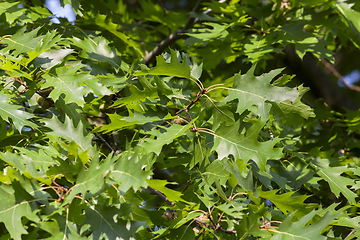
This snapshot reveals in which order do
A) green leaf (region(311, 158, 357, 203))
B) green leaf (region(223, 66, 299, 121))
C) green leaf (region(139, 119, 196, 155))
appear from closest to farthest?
green leaf (region(139, 119, 196, 155)), green leaf (region(223, 66, 299, 121)), green leaf (region(311, 158, 357, 203))

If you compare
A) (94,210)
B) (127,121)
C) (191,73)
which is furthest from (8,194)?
(191,73)

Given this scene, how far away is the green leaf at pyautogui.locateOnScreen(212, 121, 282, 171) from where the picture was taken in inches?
45.1

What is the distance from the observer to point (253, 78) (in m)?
1.23

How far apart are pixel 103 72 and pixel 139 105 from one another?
40 centimetres

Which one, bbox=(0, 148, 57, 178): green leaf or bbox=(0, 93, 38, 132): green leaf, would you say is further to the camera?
bbox=(0, 93, 38, 132): green leaf

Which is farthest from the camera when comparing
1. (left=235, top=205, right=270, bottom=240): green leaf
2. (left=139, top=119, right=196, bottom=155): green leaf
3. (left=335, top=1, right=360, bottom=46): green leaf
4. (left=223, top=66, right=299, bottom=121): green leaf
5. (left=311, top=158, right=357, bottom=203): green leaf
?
(left=335, top=1, right=360, bottom=46): green leaf

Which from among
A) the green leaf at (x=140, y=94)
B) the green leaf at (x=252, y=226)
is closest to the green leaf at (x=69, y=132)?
the green leaf at (x=140, y=94)

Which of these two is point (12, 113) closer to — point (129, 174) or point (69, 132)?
point (69, 132)

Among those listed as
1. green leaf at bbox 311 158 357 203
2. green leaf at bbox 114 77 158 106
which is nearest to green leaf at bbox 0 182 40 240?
green leaf at bbox 114 77 158 106

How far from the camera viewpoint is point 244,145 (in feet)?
3.85

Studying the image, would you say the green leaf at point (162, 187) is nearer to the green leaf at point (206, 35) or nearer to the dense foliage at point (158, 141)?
the dense foliage at point (158, 141)

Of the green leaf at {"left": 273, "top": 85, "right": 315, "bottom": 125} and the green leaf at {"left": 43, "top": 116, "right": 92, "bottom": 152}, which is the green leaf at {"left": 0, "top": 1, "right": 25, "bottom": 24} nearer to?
the green leaf at {"left": 43, "top": 116, "right": 92, "bottom": 152}

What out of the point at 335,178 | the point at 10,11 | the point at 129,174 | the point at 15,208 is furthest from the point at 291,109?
the point at 10,11

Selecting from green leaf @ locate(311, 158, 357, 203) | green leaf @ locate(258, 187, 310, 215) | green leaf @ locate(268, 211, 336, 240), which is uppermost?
green leaf @ locate(268, 211, 336, 240)
